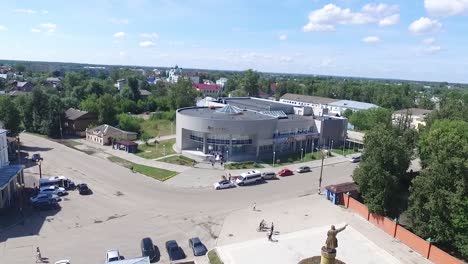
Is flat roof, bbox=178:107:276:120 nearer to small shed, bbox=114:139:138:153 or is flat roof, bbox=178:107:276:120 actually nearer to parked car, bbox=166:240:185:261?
small shed, bbox=114:139:138:153

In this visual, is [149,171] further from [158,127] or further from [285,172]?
[158,127]

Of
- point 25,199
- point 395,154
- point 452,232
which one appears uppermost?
point 395,154

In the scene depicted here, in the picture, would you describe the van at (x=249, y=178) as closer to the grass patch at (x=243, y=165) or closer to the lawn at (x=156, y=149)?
the grass patch at (x=243, y=165)

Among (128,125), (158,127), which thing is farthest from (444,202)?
(158,127)

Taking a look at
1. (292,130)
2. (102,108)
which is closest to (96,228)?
(292,130)

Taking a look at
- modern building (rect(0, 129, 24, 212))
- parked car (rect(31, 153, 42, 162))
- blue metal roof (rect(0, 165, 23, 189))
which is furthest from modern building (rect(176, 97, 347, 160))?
blue metal roof (rect(0, 165, 23, 189))

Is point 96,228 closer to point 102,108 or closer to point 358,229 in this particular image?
point 358,229
